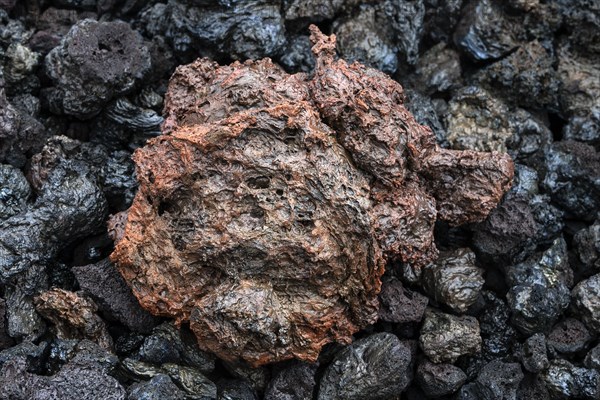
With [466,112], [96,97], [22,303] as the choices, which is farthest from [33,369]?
[466,112]

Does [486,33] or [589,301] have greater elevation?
[486,33]

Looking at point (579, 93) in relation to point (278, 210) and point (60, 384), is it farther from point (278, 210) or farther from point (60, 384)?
point (60, 384)

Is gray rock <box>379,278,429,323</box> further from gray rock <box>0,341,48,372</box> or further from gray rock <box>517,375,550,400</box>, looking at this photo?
gray rock <box>0,341,48,372</box>

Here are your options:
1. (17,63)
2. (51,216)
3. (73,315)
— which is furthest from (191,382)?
(17,63)

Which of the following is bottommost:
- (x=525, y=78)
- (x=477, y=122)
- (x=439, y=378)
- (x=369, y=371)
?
(x=369, y=371)

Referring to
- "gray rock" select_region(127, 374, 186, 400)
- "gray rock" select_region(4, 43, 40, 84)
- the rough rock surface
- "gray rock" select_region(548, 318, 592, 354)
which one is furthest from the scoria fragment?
"gray rock" select_region(4, 43, 40, 84)

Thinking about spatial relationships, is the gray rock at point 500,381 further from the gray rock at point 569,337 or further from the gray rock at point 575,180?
the gray rock at point 575,180

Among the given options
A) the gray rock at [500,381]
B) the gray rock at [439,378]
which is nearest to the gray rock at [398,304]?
the gray rock at [439,378]
